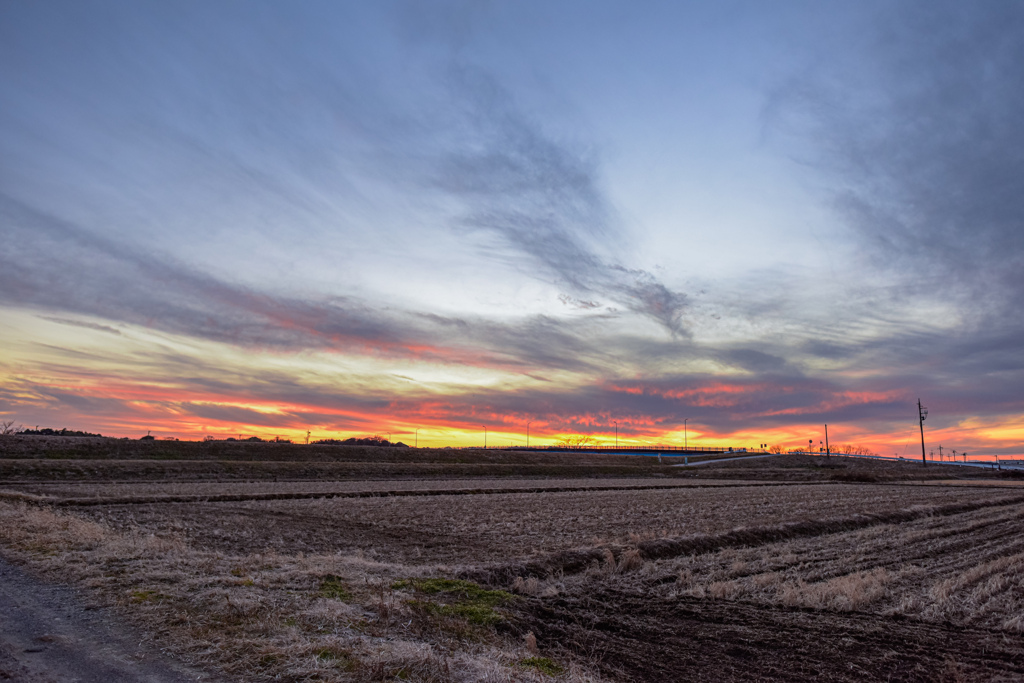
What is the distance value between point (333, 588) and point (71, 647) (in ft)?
→ 15.8

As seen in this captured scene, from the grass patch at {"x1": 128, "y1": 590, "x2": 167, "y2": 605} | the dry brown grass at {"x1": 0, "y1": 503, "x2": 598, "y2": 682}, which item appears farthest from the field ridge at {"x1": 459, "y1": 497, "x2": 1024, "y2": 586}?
the grass patch at {"x1": 128, "y1": 590, "x2": 167, "y2": 605}

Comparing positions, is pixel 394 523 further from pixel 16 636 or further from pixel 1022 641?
pixel 1022 641

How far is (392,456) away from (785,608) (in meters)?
98.5

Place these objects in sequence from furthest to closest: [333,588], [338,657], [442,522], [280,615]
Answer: [442,522] < [333,588] < [280,615] < [338,657]

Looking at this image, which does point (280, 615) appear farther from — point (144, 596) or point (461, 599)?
point (461, 599)

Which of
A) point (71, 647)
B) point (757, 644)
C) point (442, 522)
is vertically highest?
point (71, 647)

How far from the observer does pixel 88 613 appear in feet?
33.0

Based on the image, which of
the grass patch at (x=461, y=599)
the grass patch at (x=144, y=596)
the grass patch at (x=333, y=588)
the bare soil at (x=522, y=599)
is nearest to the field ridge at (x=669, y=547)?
the bare soil at (x=522, y=599)

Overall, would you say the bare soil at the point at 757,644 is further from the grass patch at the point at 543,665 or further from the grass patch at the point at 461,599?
the grass patch at the point at 543,665

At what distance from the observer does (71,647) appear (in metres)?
8.34

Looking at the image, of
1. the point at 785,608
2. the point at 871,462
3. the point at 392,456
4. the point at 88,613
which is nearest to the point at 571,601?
the point at 785,608

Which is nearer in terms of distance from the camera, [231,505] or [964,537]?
[964,537]

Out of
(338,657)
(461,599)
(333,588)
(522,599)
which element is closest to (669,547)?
(522,599)

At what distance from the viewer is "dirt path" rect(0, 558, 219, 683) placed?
7281 mm
